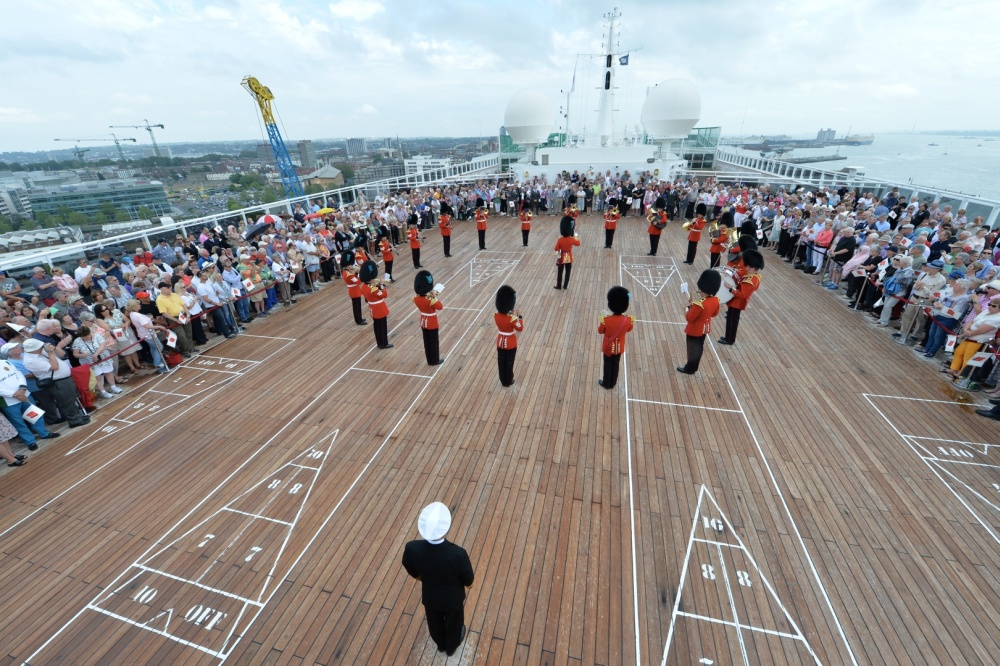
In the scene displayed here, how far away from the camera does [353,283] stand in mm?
10219

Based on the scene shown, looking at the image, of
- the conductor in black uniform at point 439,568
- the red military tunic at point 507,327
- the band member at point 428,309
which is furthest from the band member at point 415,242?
the conductor in black uniform at point 439,568

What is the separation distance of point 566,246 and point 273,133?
55427 mm

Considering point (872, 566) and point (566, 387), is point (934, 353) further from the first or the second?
point (566, 387)

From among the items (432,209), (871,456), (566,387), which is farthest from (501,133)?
(871,456)

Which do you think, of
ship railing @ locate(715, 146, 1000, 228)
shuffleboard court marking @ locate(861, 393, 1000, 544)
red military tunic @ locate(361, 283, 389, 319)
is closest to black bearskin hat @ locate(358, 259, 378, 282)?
red military tunic @ locate(361, 283, 389, 319)

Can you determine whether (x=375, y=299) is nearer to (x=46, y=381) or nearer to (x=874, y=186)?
(x=46, y=381)

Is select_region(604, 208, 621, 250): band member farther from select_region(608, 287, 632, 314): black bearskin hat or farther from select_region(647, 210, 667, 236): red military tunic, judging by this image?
select_region(608, 287, 632, 314): black bearskin hat

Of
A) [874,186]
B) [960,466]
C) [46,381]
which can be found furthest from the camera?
[874,186]

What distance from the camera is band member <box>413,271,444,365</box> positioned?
7.87 m

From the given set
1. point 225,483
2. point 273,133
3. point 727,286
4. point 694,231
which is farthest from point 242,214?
point 273,133

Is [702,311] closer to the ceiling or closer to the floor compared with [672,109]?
closer to the floor

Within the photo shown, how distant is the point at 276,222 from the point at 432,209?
7.61 meters

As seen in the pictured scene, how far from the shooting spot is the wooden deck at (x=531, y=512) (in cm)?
405

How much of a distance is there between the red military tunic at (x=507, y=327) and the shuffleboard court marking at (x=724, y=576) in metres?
3.65
